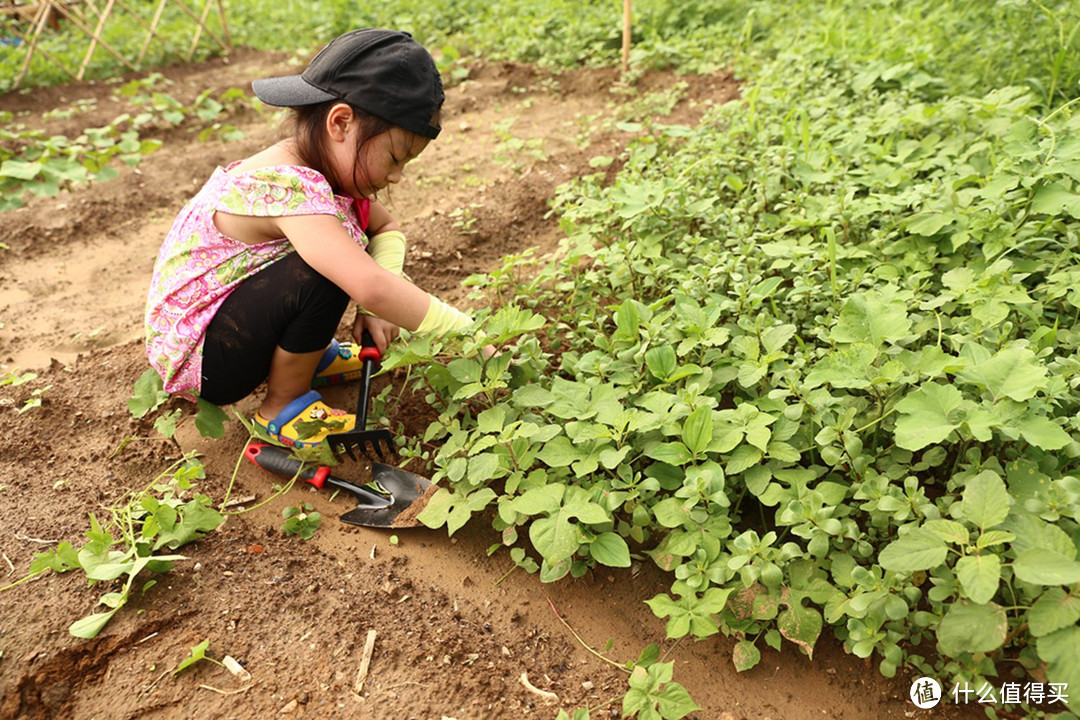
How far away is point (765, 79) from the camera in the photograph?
157 inches

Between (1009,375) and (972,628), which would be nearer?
(972,628)

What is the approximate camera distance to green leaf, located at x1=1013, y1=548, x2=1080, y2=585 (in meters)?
1.31

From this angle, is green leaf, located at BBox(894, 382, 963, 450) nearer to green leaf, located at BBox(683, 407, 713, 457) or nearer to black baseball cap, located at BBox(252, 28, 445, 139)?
green leaf, located at BBox(683, 407, 713, 457)

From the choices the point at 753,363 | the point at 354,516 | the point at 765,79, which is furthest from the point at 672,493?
the point at 765,79

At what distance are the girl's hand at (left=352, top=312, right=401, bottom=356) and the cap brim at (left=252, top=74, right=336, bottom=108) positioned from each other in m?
0.78

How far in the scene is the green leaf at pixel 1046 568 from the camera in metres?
1.31

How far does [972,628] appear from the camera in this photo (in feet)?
4.60

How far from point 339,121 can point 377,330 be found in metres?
0.78

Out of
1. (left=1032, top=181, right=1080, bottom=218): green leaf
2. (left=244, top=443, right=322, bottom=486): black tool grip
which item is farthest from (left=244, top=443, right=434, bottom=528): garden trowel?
(left=1032, top=181, right=1080, bottom=218): green leaf

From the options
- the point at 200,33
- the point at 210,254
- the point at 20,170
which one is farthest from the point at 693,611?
Answer: the point at 200,33

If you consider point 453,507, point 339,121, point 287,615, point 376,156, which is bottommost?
point 287,615

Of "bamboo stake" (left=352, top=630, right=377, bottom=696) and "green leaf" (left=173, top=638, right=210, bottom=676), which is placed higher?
"green leaf" (left=173, top=638, right=210, bottom=676)

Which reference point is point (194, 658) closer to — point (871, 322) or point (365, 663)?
point (365, 663)

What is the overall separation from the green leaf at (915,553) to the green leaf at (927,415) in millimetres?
195
